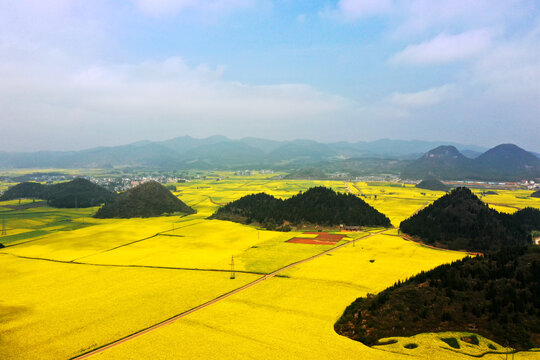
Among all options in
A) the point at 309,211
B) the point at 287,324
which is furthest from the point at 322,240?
the point at 287,324

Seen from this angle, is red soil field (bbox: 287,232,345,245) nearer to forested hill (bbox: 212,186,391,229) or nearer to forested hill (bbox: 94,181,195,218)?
forested hill (bbox: 212,186,391,229)

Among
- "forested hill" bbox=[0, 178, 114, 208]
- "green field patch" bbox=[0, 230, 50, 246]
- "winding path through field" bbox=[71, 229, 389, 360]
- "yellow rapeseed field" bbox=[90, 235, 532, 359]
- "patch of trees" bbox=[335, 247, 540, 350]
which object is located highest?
"forested hill" bbox=[0, 178, 114, 208]

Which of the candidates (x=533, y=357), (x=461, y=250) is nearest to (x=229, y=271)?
(x=533, y=357)

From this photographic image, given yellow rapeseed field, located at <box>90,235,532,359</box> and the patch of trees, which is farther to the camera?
the patch of trees

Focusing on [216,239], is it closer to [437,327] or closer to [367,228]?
[367,228]

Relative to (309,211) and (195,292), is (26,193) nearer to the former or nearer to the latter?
(309,211)

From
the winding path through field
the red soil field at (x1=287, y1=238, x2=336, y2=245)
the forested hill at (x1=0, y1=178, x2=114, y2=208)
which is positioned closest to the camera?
the winding path through field

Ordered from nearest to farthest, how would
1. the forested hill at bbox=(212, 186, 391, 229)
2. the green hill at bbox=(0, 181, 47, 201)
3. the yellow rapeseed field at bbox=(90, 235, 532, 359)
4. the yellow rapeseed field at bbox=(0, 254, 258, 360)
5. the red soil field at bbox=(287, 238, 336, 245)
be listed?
the yellow rapeseed field at bbox=(90, 235, 532, 359)
the yellow rapeseed field at bbox=(0, 254, 258, 360)
the red soil field at bbox=(287, 238, 336, 245)
the forested hill at bbox=(212, 186, 391, 229)
the green hill at bbox=(0, 181, 47, 201)

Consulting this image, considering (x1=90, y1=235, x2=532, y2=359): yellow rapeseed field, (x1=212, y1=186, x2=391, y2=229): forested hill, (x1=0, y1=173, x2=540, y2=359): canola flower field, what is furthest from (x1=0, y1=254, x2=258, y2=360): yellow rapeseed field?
(x1=212, y1=186, x2=391, y2=229): forested hill
